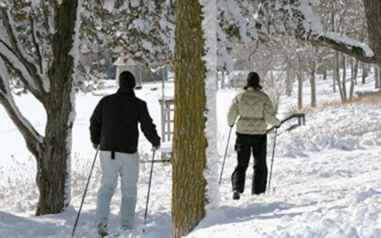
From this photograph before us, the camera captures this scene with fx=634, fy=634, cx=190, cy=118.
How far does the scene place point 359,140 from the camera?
54.5 feet

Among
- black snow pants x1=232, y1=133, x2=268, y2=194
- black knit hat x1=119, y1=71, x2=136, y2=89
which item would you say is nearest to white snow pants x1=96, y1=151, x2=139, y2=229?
black knit hat x1=119, y1=71, x2=136, y2=89

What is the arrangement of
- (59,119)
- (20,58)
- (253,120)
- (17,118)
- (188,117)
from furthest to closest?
(17,118), (20,58), (59,119), (253,120), (188,117)

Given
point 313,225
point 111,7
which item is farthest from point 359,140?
point 313,225

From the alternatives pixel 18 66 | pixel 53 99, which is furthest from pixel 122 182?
pixel 18 66

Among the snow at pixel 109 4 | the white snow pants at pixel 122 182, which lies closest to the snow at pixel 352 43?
the snow at pixel 109 4

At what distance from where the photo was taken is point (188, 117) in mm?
5832

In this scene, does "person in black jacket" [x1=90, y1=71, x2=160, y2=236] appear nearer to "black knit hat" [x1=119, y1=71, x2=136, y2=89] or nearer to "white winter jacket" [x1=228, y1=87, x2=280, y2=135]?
"black knit hat" [x1=119, y1=71, x2=136, y2=89]

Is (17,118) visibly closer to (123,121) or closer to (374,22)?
(123,121)

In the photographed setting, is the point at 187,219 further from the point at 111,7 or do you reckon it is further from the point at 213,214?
the point at 111,7

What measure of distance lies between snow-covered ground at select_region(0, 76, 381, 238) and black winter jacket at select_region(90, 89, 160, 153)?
986mm

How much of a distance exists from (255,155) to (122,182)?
252 centimetres

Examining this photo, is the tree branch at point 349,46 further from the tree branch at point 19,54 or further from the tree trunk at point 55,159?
the tree branch at point 19,54

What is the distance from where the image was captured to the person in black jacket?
6977mm

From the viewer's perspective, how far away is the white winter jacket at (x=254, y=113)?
28.8ft
